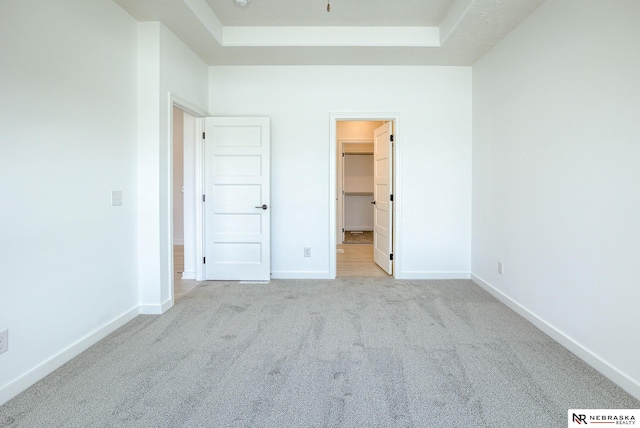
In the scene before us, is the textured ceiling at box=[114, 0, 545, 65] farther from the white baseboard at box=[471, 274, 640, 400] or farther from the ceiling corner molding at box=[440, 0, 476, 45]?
the white baseboard at box=[471, 274, 640, 400]

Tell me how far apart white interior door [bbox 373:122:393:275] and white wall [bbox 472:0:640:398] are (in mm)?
1269

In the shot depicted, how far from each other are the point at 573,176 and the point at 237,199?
3358 mm

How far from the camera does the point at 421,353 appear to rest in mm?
2359

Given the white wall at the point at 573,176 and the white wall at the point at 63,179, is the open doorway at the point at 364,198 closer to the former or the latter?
the white wall at the point at 573,176

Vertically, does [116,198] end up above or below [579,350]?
above

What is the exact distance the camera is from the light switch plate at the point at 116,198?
2766mm

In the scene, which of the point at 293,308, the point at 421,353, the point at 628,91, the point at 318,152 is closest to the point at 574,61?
the point at 628,91

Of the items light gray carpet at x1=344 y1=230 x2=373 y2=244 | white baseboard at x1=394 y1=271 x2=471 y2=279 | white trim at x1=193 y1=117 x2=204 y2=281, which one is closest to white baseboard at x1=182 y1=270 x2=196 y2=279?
white trim at x1=193 y1=117 x2=204 y2=281

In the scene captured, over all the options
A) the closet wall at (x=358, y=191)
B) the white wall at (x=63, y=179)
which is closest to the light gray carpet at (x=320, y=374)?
the white wall at (x=63, y=179)

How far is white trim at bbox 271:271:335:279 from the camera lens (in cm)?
435

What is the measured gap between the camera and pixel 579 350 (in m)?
2.33

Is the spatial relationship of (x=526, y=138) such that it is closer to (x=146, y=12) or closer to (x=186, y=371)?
(x=186, y=371)

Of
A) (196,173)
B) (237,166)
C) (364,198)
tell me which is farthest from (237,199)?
(364,198)

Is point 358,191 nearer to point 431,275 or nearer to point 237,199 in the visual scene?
point 431,275
